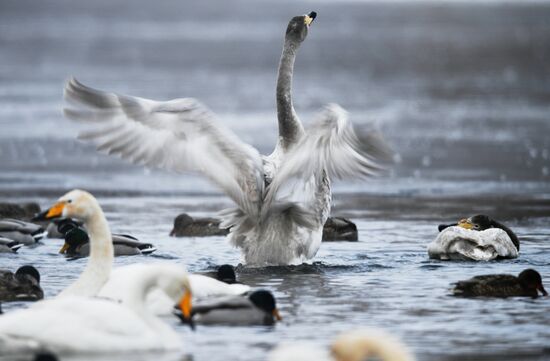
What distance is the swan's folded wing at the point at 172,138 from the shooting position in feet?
37.2

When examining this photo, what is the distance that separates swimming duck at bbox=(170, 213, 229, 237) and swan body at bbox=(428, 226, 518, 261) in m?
2.69

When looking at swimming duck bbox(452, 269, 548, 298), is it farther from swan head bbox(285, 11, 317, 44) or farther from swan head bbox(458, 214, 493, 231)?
swan head bbox(285, 11, 317, 44)

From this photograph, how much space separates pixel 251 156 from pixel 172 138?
2.18 feet

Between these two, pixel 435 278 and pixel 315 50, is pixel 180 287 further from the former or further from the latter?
pixel 315 50

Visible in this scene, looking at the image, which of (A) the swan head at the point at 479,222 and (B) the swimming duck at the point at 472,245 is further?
(A) the swan head at the point at 479,222

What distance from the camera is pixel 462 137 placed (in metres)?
22.8

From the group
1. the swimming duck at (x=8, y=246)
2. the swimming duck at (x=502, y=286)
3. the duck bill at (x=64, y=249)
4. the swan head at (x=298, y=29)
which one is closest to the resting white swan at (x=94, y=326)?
the swimming duck at (x=502, y=286)

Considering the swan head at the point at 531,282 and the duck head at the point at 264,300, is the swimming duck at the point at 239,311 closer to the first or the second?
the duck head at the point at 264,300

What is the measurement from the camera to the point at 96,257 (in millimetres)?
8992

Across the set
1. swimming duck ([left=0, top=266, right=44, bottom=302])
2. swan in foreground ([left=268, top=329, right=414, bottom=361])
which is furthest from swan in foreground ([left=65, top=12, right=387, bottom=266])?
swan in foreground ([left=268, top=329, right=414, bottom=361])

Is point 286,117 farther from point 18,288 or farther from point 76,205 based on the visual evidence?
point 76,205

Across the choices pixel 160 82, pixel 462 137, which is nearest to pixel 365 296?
pixel 462 137

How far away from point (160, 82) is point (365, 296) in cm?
2284

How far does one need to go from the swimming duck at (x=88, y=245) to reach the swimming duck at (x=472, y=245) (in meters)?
2.57
